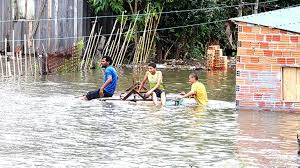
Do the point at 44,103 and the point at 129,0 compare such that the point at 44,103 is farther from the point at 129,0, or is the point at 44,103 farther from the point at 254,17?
the point at 129,0

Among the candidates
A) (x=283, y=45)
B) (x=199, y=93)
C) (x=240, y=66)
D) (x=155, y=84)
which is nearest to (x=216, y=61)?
(x=155, y=84)

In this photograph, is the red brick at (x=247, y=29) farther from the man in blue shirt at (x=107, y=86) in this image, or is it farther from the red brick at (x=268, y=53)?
the man in blue shirt at (x=107, y=86)

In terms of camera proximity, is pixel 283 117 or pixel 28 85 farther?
pixel 28 85

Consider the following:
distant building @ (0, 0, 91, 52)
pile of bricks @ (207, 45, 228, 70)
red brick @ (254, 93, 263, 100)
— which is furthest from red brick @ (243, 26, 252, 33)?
distant building @ (0, 0, 91, 52)

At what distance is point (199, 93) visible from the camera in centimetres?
2091

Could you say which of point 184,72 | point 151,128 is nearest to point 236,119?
point 151,128

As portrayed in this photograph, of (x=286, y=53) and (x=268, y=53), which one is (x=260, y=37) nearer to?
(x=268, y=53)

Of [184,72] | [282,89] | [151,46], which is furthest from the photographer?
[151,46]

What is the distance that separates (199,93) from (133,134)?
5073mm

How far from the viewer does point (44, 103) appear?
2078 cm

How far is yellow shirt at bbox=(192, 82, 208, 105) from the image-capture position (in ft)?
68.3

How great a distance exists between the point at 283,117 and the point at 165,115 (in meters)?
2.76

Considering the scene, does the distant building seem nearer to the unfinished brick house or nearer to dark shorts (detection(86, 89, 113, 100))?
dark shorts (detection(86, 89, 113, 100))

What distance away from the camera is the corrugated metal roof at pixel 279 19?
20.1 m
